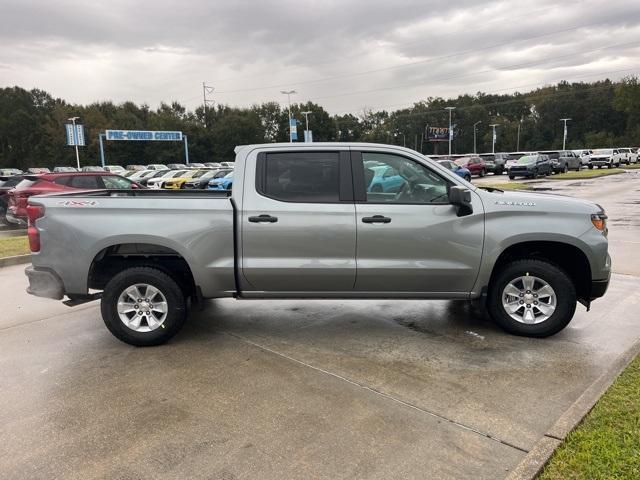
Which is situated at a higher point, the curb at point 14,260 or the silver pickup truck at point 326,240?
the silver pickup truck at point 326,240

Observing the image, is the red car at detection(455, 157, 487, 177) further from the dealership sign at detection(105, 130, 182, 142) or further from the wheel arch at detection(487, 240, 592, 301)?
the dealership sign at detection(105, 130, 182, 142)

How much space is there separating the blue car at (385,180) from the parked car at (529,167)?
30.0 meters

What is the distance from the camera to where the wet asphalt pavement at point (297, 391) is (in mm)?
3029

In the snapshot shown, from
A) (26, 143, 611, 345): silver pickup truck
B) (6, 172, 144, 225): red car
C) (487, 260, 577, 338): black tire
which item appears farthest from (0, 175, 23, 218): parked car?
(487, 260, 577, 338): black tire

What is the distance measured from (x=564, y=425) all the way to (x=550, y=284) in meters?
1.90

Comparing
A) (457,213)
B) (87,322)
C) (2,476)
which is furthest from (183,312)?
(457,213)

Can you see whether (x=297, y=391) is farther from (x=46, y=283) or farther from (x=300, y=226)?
(x=46, y=283)

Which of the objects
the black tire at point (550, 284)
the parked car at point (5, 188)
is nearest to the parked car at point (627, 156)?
the parked car at point (5, 188)

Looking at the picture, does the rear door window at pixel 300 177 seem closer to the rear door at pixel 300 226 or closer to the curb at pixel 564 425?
the rear door at pixel 300 226

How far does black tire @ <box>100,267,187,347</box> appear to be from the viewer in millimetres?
4789

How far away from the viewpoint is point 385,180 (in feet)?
15.9

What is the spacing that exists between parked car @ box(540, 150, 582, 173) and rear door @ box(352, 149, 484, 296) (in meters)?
34.2

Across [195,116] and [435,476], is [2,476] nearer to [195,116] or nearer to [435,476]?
[435,476]

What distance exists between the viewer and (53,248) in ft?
15.5
